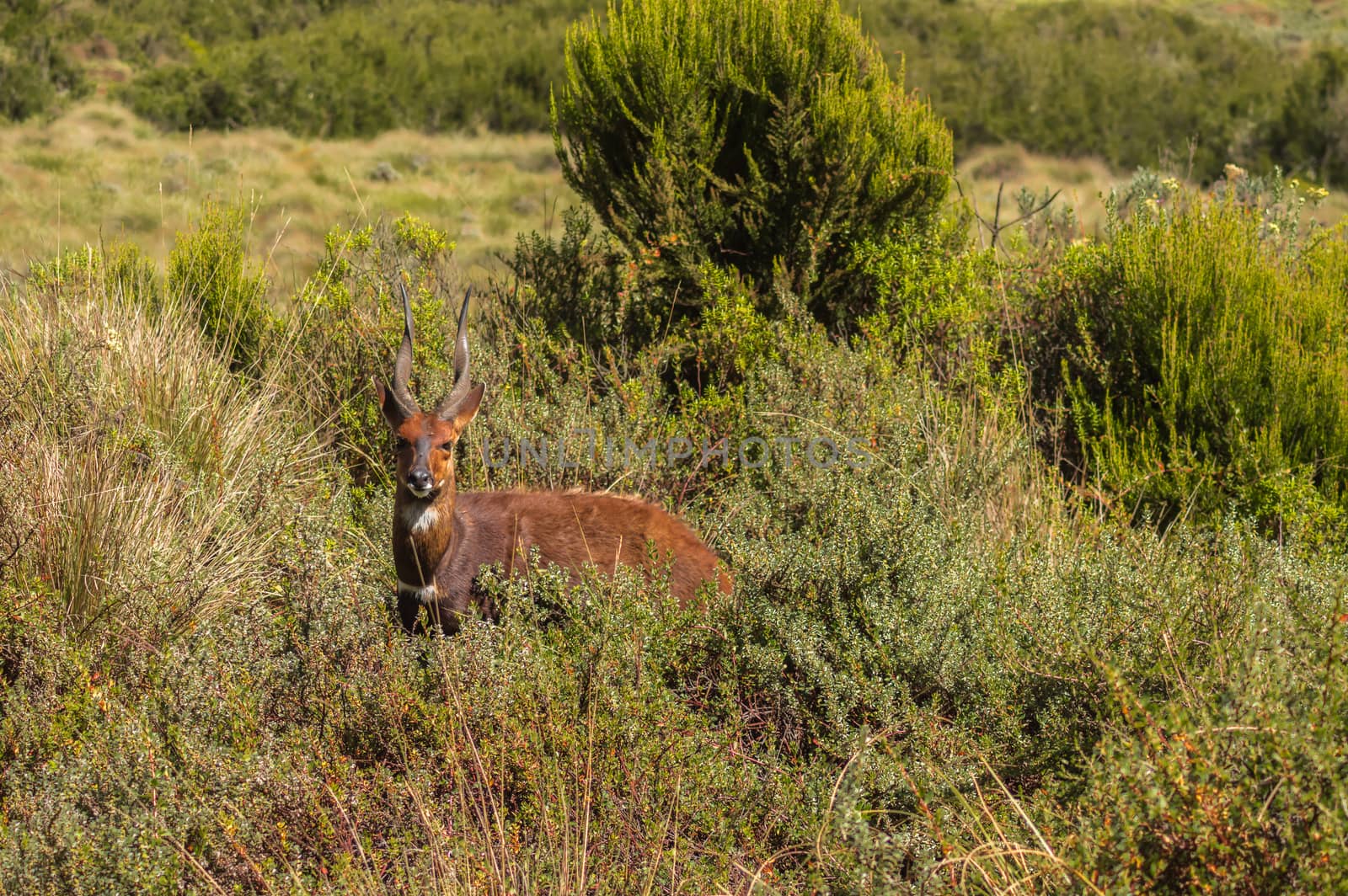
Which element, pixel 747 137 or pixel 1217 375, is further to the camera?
pixel 747 137

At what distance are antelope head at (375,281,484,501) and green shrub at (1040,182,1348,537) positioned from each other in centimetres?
343

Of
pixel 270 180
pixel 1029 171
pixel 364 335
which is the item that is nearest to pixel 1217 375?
pixel 364 335

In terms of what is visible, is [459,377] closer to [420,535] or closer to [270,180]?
[420,535]

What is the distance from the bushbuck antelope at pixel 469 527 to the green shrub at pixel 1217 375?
8.30 feet

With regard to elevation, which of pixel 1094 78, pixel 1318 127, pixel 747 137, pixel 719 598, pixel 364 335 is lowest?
pixel 719 598

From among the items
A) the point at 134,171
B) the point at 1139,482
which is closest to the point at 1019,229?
the point at 1139,482

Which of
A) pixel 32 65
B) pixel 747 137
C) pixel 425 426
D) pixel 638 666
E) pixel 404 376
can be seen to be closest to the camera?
pixel 638 666

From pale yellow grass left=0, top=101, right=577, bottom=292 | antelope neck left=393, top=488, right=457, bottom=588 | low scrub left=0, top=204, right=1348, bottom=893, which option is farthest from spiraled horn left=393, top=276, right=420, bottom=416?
pale yellow grass left=0, top=101, right=577, bottom=292

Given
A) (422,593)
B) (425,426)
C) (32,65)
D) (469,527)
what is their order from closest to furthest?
(425,426) → (422,593) → (469,527) → (32,65)

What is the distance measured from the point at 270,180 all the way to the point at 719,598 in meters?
21.2

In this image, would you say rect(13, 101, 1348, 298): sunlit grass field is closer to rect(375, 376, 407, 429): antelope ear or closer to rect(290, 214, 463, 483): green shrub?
rect(290, 214, 463, 483): green shrub

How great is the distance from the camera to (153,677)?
150 inches

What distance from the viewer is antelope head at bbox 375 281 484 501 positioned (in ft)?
13.7

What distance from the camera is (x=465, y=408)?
14.8ft
